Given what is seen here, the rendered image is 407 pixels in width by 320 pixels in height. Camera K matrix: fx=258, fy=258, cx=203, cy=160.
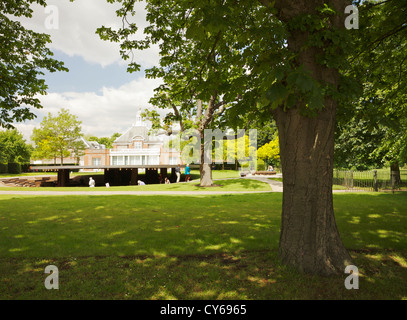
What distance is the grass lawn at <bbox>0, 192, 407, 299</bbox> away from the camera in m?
3.77

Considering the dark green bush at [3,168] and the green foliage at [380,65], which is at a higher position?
the green foliage at [380,65]

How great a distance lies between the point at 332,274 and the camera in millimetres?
4227

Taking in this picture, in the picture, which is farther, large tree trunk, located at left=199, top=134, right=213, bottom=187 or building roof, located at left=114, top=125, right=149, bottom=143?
building roof, located at left=114, top=125, right=149, bottom=143

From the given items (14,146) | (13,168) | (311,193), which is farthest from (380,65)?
(14,146)

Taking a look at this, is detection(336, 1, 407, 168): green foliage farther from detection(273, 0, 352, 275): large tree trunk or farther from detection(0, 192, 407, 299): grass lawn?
detection(0, 192, 407, 299): grass lawn

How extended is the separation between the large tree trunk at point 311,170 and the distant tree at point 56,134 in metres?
46.4

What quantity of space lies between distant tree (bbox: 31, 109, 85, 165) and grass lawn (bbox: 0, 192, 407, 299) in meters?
39.1

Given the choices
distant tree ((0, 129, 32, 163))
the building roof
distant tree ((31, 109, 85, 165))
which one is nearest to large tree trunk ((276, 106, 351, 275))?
distant tree ((31, 109, 85, 165))

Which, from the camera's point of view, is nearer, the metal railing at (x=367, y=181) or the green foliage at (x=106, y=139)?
the metal railing at (x=367, y=181)

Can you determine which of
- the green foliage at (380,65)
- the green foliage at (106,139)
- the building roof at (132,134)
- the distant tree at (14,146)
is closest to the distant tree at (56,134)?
the distant tree at (14,146)

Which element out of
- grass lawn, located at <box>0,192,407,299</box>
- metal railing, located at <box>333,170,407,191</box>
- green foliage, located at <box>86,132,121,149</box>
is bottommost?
grass lawn, located at <box>0,192,407,299</box>

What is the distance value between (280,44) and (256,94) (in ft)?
2.87

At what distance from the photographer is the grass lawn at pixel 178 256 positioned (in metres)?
3.77

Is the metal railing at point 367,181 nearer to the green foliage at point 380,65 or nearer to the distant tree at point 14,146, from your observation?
the green foliage at point 380,65
